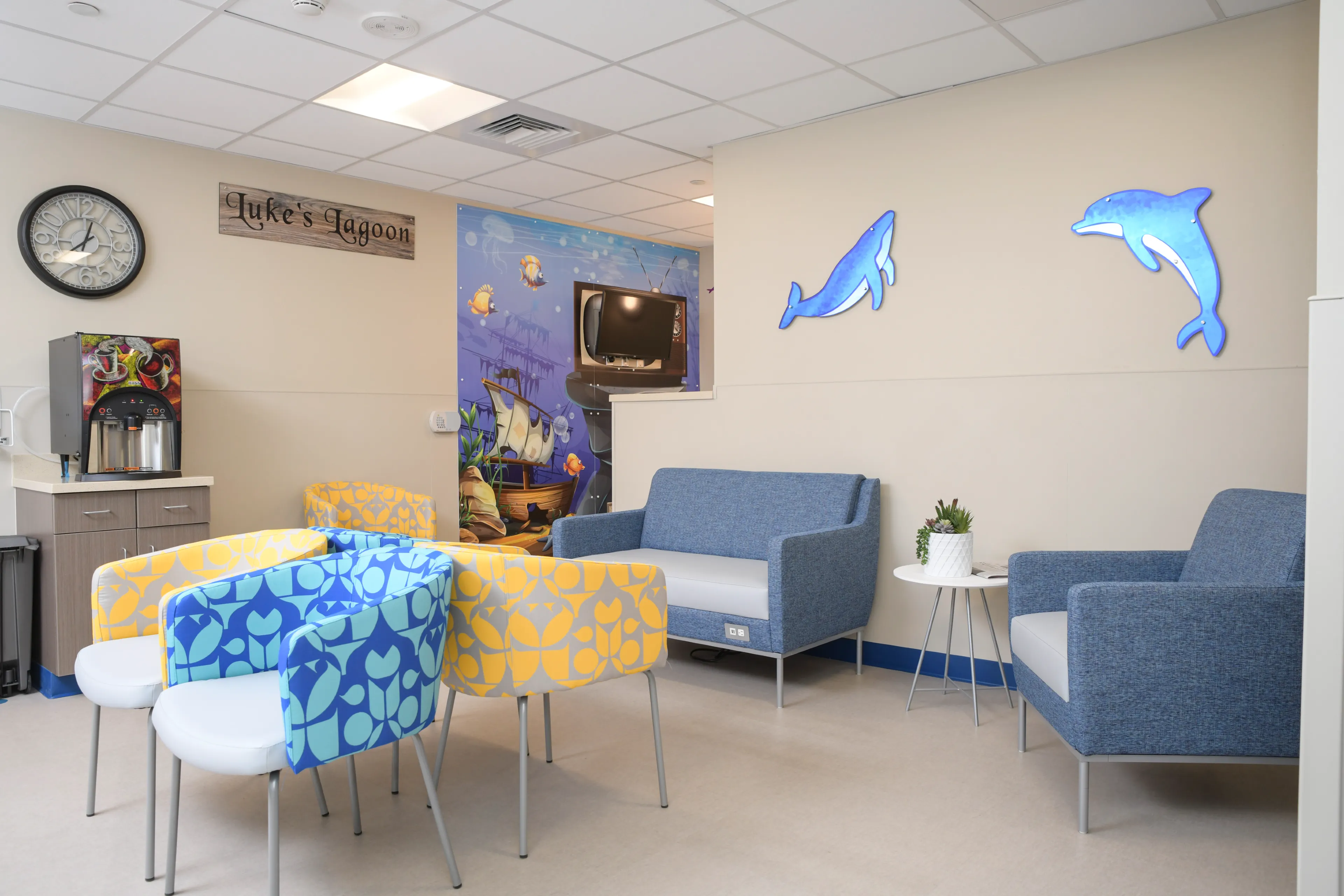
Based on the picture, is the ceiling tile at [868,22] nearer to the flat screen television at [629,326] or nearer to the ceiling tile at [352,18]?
the ceiling tile at [352,18]

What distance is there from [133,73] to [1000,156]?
390cm

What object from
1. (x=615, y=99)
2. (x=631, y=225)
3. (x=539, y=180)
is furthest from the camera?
(x=631, y=225)

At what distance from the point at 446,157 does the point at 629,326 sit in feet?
8.33

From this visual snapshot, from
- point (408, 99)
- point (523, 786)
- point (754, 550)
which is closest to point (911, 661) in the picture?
point (754, 550)

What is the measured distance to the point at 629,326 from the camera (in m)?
7.53

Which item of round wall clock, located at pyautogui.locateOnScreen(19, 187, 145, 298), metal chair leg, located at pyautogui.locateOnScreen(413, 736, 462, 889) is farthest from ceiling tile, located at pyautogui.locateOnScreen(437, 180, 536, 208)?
metal chair leg, located at pyautogui.locateOnScreen(413, 736, 462, 889)

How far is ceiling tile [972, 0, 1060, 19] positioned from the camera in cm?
337

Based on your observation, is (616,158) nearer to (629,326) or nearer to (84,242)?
(629,326)

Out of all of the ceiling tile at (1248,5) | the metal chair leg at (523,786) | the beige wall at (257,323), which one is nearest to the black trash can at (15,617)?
the beige wall at (257,323)

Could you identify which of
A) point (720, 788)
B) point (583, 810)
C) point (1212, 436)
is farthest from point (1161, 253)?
point (583, 810)

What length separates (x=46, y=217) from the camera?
4543 millimetres

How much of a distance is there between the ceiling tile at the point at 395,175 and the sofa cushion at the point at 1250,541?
4.64 m

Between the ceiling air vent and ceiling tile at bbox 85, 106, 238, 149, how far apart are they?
1363mm

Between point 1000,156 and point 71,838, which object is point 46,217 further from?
point 1000,156
